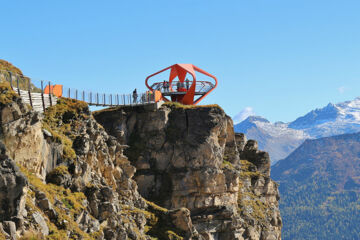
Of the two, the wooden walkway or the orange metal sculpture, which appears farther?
the orange metal sculpture

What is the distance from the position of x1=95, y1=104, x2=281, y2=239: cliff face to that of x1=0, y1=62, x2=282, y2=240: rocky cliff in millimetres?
172

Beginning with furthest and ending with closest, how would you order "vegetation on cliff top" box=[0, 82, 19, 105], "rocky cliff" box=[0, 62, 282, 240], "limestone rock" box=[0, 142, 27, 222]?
"vegetation on cliff top" box=[0, 82, 19, 105], "rocky cliff" box=[0, 62, 282, 240], "limestone rock" box=[0, 142, 27, 222]

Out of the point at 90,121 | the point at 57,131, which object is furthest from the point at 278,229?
the point at 57,131

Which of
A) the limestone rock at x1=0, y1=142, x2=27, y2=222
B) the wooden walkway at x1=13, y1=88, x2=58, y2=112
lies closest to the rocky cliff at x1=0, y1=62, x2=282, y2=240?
the limestone rock at x1=0, y1=142, x2=27, y2=222

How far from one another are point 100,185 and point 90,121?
38.4 feet

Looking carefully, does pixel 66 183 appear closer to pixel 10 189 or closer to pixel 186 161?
pixel 10 189

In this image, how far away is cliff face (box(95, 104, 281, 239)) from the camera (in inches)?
4286

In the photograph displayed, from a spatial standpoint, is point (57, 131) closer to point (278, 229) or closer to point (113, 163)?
point (113, 163)

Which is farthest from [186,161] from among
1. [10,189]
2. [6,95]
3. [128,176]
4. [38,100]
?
[10,189]

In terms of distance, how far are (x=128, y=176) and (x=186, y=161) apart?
19.4 meters

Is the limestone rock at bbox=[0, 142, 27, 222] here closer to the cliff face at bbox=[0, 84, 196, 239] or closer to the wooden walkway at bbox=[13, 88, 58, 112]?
the cliff face at bbox=[0, 84, 196, 239]

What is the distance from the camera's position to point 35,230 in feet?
164

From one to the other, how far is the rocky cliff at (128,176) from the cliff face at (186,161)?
0.56ft

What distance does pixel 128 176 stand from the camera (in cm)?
9369
